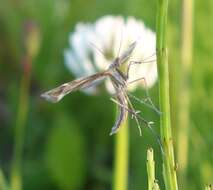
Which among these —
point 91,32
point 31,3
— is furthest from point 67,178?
point 31,3

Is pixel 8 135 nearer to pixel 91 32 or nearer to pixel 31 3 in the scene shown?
pixel 31 3

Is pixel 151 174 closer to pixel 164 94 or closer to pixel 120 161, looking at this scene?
pixel 164 94

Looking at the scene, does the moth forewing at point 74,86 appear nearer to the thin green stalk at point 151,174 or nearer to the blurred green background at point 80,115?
the thin green stalk at point 151,174

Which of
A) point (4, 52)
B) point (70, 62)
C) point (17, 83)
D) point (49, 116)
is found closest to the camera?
point (70, 62)

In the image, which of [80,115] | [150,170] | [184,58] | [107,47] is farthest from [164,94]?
[80,115]

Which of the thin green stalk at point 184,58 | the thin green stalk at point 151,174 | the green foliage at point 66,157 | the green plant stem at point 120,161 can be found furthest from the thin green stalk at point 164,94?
the green foliage at point 66,157

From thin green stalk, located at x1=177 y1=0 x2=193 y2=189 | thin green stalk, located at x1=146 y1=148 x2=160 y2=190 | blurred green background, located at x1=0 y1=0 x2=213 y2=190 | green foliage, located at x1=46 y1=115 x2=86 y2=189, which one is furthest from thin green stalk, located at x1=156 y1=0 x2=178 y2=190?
green foliage, located at x1=46 y1=115 x2=86 y2=189
